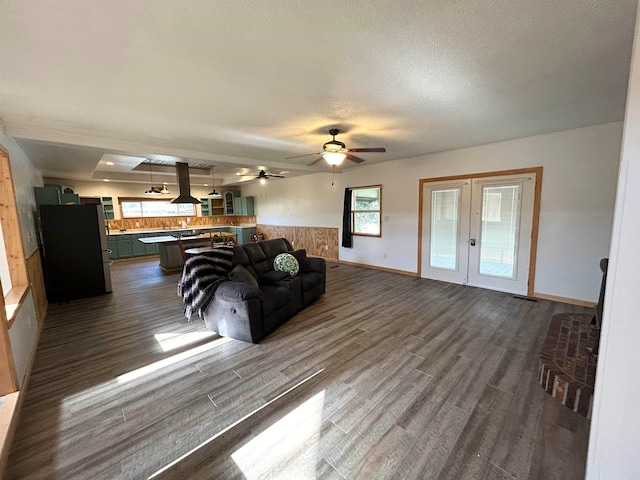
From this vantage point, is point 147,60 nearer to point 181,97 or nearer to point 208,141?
point 181,97

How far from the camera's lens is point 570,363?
7.73ft

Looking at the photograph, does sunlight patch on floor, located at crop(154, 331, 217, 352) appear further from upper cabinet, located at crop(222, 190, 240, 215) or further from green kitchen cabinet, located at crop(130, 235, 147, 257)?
upper cabinet, located at crop(222, 190, 240, 215)

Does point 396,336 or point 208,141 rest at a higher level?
point 208,141

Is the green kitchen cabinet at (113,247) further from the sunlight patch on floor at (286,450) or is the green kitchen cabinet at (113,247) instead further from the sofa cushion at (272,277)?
the sunlight patch on floor at (286,450)

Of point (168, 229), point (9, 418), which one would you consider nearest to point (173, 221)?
point (168, 229)

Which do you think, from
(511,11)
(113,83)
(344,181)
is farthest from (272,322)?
(344,181)

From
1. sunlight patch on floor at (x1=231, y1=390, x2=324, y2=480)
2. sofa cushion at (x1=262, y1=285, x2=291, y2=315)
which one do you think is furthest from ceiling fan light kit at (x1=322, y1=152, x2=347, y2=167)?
Answer: sunlight patch on floor at (x1=231, y1=390, x2=324, y2=480)

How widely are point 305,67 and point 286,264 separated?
2.70m

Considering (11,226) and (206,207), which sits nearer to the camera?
(11,226)

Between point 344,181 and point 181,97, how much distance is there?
16.2 ft

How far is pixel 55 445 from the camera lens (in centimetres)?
172

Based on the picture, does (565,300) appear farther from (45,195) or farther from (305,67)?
(45,195)

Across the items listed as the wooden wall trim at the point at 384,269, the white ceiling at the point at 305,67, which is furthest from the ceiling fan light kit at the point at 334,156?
the wooden wall trim at the point at 384,269

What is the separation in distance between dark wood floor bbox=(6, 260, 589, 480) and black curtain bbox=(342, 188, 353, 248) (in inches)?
139
